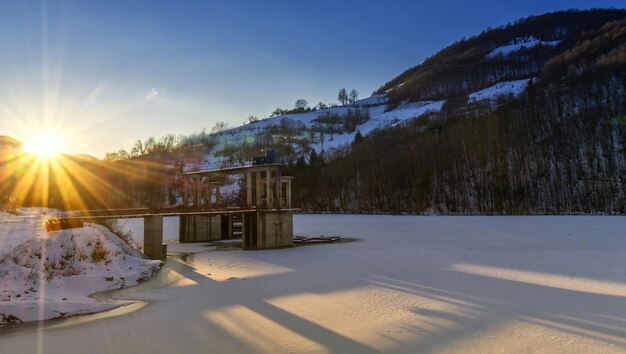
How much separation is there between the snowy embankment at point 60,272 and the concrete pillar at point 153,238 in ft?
7.82

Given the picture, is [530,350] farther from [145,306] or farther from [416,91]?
[416,91]

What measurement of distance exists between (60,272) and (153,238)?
24.0 feet

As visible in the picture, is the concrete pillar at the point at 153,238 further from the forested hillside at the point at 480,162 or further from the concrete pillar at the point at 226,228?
the concrete pillar at the point at 226,228

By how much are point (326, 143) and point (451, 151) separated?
236 feet

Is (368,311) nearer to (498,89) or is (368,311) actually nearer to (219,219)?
(219,219)

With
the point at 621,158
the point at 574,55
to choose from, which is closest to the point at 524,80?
the point at 574,55

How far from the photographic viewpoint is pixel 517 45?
17462 cm

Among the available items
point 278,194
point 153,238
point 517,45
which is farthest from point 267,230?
point 517,45

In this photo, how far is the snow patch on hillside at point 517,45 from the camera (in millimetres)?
166312

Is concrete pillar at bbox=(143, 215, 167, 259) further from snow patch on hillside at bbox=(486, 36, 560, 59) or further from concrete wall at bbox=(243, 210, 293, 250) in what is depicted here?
snow patch on hillside at bbox=(486, 36, 560, 59)

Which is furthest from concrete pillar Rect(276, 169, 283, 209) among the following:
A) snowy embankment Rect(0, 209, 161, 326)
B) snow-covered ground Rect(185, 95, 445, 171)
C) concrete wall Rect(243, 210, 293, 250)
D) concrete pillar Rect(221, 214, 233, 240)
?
snow-covered ground Rect(185, 95, 445, 171)

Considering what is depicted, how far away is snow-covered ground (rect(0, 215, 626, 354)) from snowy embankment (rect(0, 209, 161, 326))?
0.71 metres

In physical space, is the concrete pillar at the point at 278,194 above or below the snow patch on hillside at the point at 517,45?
below

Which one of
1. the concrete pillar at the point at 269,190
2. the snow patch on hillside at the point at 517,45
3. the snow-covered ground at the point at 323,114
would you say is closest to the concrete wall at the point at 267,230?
the concrete pillar at the point at 269,190
